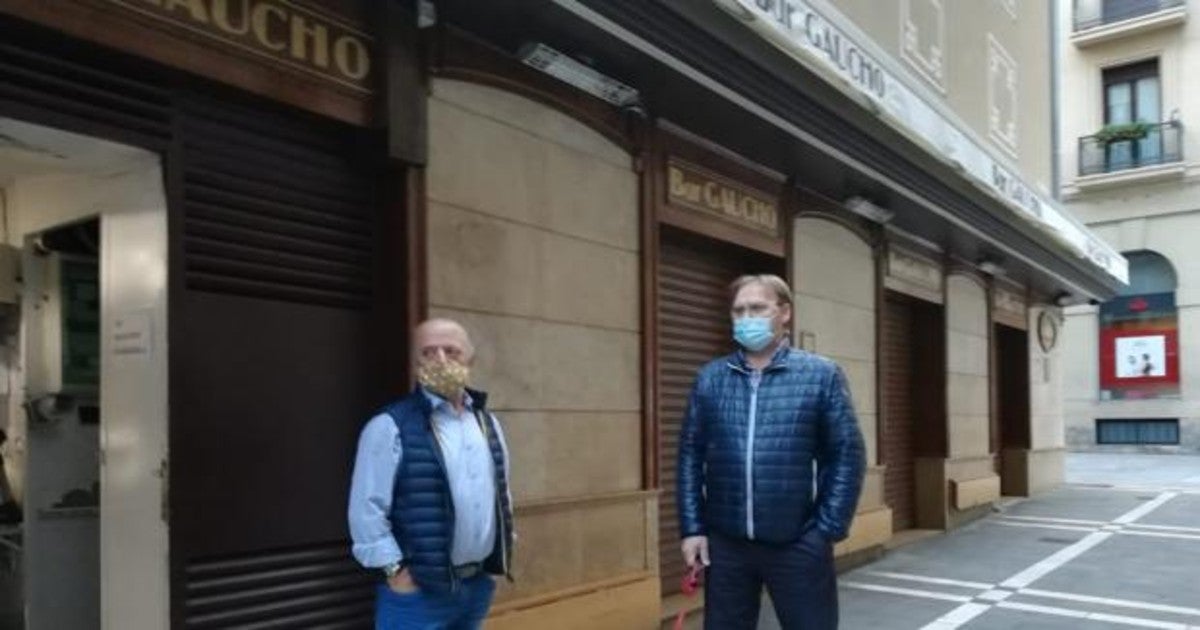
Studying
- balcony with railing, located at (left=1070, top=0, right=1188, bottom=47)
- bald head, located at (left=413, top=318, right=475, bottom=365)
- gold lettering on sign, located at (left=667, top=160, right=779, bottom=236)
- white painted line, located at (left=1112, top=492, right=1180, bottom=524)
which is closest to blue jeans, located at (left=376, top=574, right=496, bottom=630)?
bald head, located at (left=413, top=318, right=475, bottom=365)

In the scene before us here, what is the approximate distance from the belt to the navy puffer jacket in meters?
0.76

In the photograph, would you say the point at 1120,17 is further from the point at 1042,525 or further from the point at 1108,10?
the point at 1042,525

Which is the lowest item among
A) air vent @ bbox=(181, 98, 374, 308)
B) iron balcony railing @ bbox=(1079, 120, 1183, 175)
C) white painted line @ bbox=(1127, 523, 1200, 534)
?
white painted line @ bbox=(1127, 523, 1200, 534)

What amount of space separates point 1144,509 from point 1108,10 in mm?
17714

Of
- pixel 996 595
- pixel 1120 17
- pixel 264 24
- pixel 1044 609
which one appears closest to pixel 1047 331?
pixel 996 595

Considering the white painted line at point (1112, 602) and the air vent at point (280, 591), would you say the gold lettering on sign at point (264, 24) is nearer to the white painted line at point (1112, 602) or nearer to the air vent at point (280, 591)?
the air vent at point (280, 591)

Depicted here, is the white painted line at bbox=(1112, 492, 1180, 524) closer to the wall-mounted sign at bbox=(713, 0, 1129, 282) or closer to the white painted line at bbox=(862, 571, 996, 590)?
the wall-mounted sign at bbox=(713, 0, 1129, 282)

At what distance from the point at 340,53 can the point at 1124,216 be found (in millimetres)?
25573

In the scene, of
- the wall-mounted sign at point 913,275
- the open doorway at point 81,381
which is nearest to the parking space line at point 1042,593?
the wall-mounted sign at point 913,275

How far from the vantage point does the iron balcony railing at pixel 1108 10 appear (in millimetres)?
26391

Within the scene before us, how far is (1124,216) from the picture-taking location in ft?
86.6

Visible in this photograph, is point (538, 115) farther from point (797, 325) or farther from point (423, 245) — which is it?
point (797, 325)

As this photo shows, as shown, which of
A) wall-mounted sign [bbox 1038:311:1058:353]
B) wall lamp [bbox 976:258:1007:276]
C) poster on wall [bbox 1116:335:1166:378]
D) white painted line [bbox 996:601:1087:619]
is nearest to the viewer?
white painted line [bbox 996:601:1087:619]

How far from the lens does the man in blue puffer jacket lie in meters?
3.71
